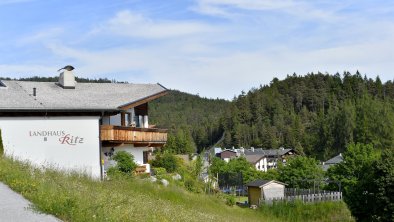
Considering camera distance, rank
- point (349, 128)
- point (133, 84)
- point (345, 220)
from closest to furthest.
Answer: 1. point (345, 220)
2. point (133, 84)
3. point (349, 128)

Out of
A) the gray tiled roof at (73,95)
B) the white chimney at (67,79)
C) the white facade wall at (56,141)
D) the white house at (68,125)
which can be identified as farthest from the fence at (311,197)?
the white chimney at (67,79)

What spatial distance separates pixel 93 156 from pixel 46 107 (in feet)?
11.1

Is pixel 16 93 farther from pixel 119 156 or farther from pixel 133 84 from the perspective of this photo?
pixel 133 84

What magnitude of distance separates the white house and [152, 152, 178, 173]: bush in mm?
2405

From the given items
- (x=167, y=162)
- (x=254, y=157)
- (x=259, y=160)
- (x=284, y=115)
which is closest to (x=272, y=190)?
(x=167, y=162)

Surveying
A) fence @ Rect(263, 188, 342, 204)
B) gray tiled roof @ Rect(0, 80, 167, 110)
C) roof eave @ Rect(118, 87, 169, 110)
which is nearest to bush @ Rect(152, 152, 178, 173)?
roof eave @ Rect(118, 87, 169, 110)

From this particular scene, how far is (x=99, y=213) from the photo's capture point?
859 cm

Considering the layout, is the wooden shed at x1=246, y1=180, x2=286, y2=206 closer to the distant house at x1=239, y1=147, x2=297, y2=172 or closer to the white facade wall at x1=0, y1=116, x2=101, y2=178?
the white facade wall at x1=0, y1=116, x2=101, y2=178

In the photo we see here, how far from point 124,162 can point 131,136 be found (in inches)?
81.5

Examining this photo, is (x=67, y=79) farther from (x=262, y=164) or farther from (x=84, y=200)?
(x=262, y=164)

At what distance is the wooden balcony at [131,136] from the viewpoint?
1006 inches

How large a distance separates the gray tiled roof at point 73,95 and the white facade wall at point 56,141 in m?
0.66

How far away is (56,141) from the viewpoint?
941 inches

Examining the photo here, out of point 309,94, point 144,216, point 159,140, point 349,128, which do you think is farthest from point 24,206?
point 309,94
